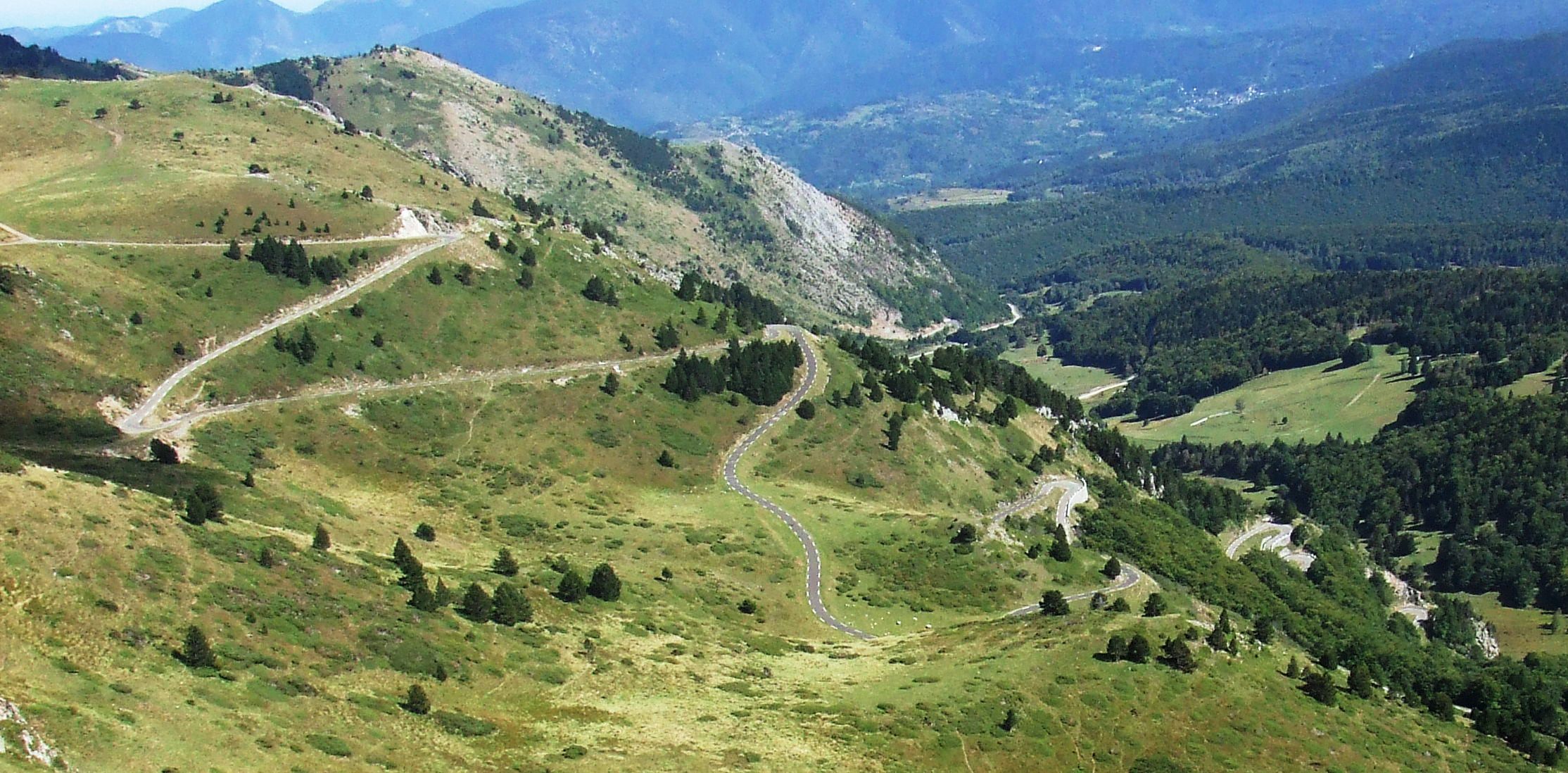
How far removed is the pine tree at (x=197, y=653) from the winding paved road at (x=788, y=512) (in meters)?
56.8

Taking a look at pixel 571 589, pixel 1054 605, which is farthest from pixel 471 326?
pixel 1054 605

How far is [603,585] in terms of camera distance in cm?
9388

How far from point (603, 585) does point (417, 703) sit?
3273 cm

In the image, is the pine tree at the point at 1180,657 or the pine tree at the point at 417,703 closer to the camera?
the pine tree at the point at 417,703

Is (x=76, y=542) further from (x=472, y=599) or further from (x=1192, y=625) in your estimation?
(x=1192, y=625)

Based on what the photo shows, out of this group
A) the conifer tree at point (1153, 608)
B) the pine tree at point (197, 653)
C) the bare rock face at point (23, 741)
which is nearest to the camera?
the bare rock face at point (23, 741)

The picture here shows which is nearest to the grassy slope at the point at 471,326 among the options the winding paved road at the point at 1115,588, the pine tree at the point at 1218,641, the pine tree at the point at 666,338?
the pine tree at the point at 666,338

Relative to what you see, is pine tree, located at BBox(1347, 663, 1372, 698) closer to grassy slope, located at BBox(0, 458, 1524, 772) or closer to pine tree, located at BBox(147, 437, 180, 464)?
grassy slope, located at BBox(0, 458, 1524, 772)

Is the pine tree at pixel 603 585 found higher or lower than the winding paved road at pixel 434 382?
lower

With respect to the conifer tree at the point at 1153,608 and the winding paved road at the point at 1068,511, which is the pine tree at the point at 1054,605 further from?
the winding paved road at the point at 1068,511

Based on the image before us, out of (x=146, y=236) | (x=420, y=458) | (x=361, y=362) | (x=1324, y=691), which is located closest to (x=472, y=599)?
(x=420, y=458)

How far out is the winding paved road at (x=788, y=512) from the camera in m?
107

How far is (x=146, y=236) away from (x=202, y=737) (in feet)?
428

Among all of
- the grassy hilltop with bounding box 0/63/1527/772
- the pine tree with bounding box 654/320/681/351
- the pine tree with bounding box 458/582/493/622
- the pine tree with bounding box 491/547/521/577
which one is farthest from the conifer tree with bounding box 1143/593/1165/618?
the pine tree with bounding box 654/320/681/351
